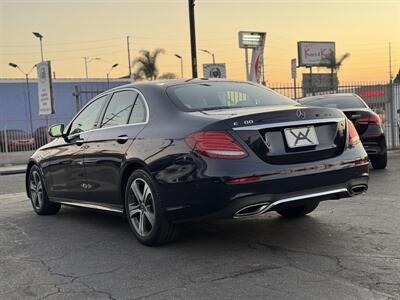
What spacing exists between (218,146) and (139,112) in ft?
4.05

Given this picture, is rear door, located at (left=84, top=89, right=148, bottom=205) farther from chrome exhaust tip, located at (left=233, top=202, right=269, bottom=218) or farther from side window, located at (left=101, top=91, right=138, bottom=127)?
chrome exhaust tip, located at (left=233, top=202, right=269, bottom=218)

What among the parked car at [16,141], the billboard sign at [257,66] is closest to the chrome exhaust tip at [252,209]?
the billboard sign at [257,66]

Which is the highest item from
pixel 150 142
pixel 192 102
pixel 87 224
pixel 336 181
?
pixel 192 102

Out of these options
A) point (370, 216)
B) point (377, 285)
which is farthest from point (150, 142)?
point (370, 216)

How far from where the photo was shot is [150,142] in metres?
4.82

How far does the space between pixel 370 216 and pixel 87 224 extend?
3187mm

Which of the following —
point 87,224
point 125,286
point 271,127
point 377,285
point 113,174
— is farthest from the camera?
point 87,224

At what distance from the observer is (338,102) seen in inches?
387

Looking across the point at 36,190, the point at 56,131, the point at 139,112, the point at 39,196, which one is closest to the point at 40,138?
the point at 36,190

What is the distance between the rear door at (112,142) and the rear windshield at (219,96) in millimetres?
392

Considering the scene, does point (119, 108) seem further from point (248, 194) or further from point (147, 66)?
point (147, 66)

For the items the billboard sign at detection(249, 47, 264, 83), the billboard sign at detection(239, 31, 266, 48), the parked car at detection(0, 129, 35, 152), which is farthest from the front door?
the parked car at detection(0, 129, 35, 152)

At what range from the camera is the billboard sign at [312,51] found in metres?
56.9

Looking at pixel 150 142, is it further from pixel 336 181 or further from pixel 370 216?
pixel 370 216
